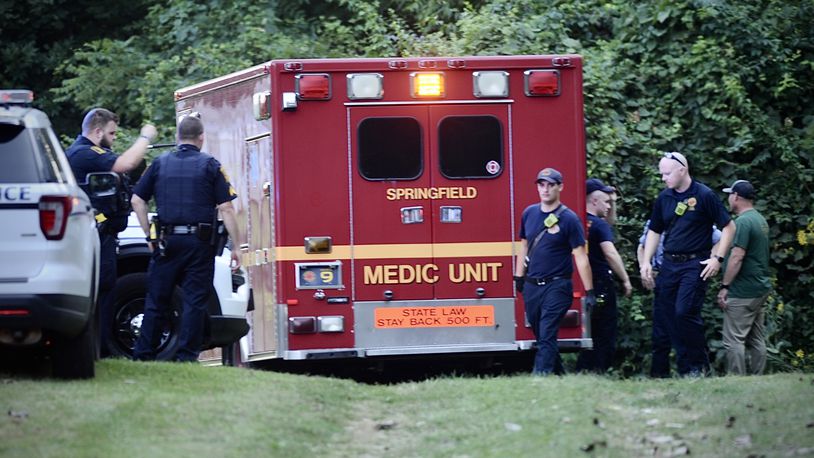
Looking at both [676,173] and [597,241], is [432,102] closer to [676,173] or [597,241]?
[597,241]

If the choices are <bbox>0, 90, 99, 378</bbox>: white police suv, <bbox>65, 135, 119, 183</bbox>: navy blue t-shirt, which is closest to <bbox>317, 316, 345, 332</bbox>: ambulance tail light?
<bbox>65, 135, 119, 183</bbox>: navy blue t-shirt

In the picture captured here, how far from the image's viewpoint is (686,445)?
7.92 m

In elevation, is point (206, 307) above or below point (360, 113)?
below

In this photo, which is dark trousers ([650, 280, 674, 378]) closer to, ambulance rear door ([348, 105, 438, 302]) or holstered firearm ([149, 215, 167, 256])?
ambulance rear door ([348, 105, 438, 302])

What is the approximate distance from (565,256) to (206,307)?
257 cm

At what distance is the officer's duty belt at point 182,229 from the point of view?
10.9m

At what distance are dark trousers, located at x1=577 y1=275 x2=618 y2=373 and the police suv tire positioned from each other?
4447 millimetres

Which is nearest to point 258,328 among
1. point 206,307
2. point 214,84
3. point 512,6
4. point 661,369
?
point 206,307

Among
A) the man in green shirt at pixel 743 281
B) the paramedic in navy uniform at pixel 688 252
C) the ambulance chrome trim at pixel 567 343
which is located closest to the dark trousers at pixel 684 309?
the paramedic in navy uniform at pixel 688 252

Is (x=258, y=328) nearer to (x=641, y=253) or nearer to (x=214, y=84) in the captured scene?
(x=214, y=84)

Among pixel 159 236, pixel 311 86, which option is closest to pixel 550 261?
pixel 311 86

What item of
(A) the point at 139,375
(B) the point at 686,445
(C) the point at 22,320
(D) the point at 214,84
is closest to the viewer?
(B) the point at 686,445

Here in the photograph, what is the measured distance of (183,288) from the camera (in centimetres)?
1097

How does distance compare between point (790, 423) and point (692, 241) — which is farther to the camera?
point (692, 241)
